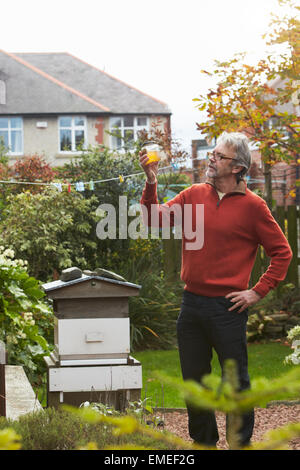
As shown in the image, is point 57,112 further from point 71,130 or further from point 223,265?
point 223,265

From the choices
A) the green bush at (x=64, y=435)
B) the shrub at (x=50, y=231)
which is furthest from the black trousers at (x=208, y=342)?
the shrub at (x=50, y=231)

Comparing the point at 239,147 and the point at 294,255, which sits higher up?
the point at 239,147

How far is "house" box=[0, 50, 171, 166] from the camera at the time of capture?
28297 millimetres

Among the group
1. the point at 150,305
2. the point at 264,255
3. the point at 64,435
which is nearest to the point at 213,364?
the point at 150,305

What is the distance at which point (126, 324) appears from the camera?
407 cm

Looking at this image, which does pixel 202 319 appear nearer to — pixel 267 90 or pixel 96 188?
pixel 267 90

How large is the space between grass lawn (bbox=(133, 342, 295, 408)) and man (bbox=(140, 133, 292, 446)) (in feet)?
8.58

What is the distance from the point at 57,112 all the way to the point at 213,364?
74.1 feet

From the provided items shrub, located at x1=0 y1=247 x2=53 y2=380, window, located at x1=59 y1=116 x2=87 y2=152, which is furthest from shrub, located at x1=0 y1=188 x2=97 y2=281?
window, located at x1=59 y1=116 x2=87 y2=152

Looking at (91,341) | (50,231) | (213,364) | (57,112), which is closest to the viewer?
(91,341)

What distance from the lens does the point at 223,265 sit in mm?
3195
